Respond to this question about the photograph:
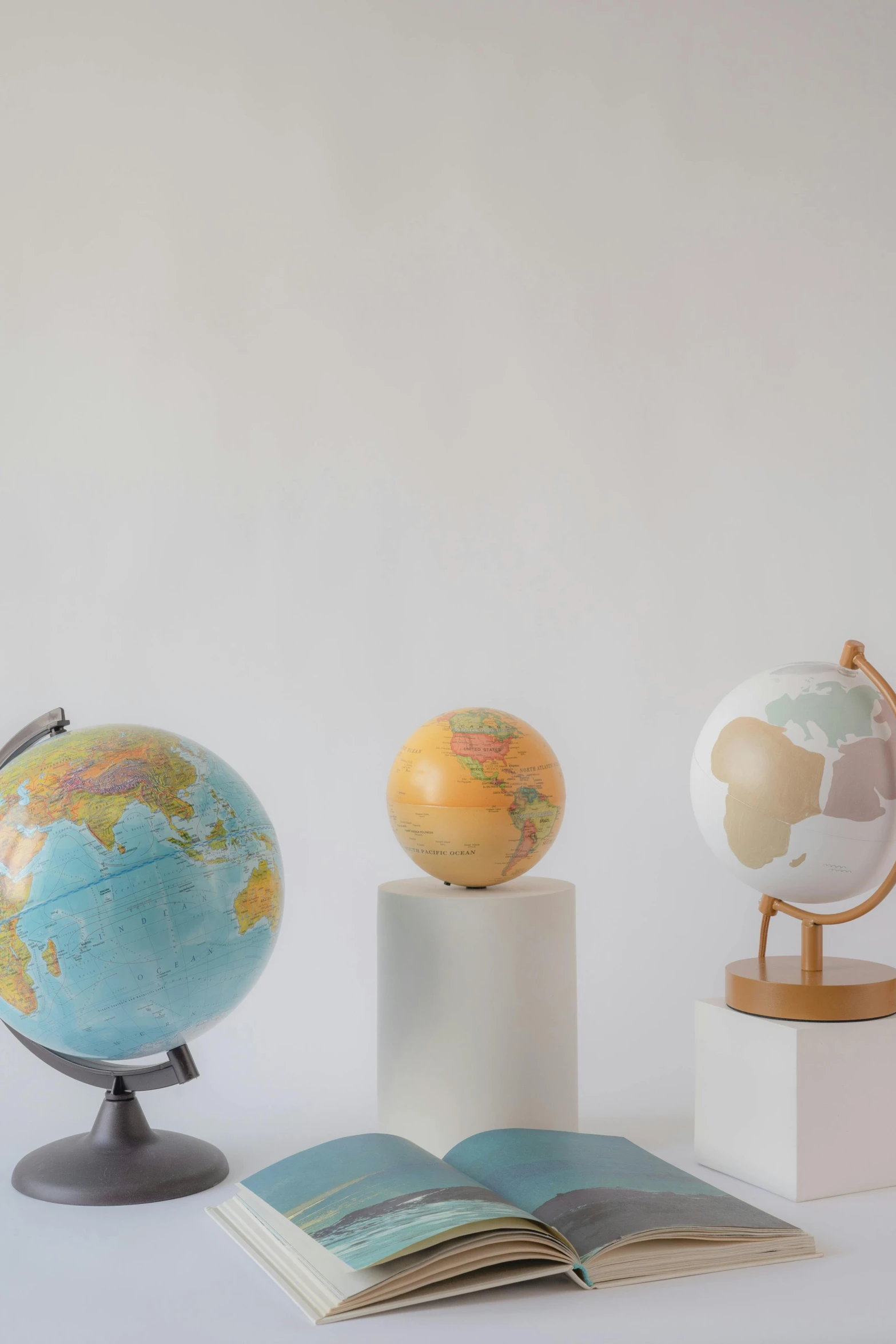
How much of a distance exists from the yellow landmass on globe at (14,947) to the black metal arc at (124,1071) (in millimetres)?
155

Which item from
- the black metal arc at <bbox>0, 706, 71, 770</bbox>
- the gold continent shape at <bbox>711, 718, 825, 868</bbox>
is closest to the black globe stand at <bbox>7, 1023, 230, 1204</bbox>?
the black metal arc at <bbox>0, 706, 71, 770</bbox>

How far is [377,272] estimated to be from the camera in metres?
3.56

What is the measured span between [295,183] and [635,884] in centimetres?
224

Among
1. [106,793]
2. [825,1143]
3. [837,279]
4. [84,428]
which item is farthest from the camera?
[837,279]

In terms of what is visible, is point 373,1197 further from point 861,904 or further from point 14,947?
point 861,904

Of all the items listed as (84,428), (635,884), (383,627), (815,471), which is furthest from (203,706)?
(815,471)

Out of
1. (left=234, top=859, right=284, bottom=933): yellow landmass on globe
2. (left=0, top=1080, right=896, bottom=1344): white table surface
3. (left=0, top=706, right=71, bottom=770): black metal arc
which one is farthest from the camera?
(left=0, top=706, right=71, bottom=770): black metal arc

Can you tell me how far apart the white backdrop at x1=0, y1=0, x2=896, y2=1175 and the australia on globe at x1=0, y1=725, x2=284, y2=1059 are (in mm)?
1335

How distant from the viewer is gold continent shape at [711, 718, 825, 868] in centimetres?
217

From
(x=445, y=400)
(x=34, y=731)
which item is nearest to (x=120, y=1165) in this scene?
(x=34, y=731)

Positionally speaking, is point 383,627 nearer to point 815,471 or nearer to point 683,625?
point 683,625

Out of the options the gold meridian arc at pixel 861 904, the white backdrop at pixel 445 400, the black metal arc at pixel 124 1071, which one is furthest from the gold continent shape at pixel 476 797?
the white backdrop at pixel 445 400

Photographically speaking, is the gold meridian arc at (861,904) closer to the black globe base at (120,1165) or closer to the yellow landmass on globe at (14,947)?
the black globe base at (120,1165)

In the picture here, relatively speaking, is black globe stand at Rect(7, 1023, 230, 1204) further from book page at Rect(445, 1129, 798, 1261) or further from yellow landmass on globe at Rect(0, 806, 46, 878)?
book page at Rect(445, 1129, 798, 1261)
